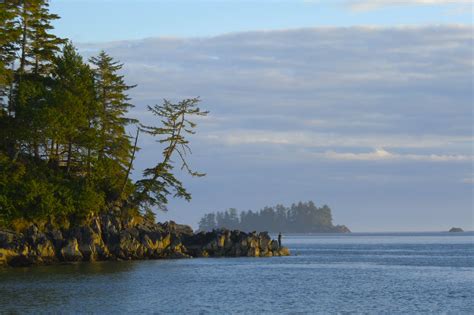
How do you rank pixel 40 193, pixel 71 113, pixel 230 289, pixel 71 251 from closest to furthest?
pixel 230 289, pixel 71 251, pixel 40 193, pixel 71 113

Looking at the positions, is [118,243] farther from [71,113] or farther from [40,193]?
[71,113]

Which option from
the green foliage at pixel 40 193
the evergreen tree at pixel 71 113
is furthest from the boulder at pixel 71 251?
the evergreen tree at pixel 71 113

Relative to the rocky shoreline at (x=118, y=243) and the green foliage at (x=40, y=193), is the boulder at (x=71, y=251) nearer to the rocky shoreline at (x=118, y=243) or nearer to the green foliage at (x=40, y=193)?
the rocky shoreline at (x=118, y=243)

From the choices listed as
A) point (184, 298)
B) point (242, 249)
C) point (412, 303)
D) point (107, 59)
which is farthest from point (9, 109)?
point (412, 303)

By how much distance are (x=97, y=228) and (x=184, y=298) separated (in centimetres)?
3381

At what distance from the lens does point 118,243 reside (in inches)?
3418

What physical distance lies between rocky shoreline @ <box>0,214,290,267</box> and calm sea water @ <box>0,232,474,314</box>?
3.68 m

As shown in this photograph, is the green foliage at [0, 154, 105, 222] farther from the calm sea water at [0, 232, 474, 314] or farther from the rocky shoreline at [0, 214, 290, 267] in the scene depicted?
the calm sea water at [0, 232, 474, 314]

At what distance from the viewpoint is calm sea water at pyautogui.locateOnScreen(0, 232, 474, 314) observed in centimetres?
4888

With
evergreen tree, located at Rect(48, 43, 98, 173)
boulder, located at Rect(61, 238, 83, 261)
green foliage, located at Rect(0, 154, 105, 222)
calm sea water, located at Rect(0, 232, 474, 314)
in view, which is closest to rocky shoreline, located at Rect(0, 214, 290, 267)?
boulder, located at Rect(61, 238, 83, 261)

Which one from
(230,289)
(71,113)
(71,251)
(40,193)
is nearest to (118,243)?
(71,251)

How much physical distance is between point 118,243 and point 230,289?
29803mm

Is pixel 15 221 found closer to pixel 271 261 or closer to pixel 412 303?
pixel 271 261

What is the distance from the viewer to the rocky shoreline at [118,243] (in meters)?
78.0
